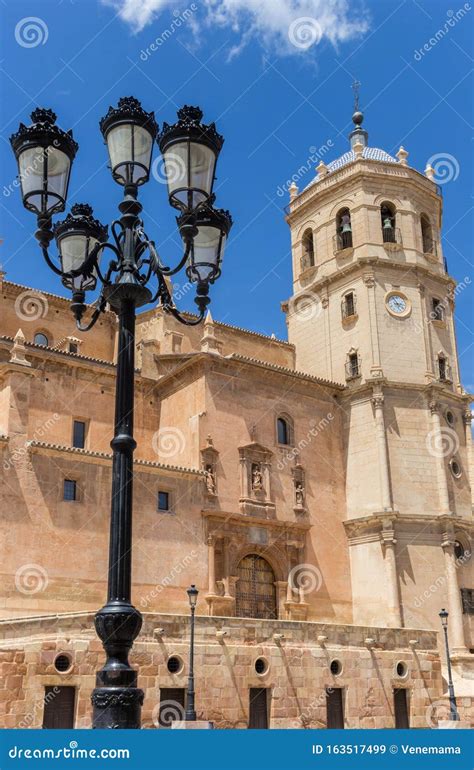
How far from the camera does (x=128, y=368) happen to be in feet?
26.6

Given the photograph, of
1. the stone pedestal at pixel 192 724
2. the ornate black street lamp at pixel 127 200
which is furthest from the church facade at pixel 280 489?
the ornate black street lamp at pixel 127 200

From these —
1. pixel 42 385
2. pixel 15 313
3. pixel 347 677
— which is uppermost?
pixel 15 313

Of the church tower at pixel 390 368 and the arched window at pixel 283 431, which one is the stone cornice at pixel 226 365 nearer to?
the church tower at pixel 390 368

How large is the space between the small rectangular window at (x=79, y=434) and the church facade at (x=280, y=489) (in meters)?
0.19

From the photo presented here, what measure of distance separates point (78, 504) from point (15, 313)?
10.00m

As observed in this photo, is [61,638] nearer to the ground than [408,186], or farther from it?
nearer to the ground

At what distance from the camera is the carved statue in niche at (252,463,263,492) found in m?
28.2

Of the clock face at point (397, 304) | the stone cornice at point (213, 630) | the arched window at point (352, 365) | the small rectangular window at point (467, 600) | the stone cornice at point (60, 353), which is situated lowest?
the stone cornice at point (213, 630)

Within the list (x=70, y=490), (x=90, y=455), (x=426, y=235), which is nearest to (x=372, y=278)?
(x=426, y=235)

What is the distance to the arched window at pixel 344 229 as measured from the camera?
111ft

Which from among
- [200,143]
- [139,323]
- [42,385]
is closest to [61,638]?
[42,385]

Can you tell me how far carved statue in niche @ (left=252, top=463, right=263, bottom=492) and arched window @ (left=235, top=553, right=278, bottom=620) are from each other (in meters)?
2.24

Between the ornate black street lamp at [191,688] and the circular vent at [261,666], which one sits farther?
the circular vent at [261,666]

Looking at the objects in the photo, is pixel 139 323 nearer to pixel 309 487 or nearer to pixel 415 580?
pixel 309 487
